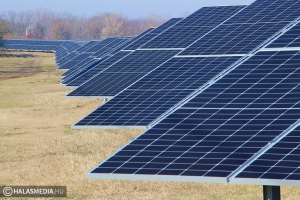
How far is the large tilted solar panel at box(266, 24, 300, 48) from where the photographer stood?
14.5 m

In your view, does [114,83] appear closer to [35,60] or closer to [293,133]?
[293,133]

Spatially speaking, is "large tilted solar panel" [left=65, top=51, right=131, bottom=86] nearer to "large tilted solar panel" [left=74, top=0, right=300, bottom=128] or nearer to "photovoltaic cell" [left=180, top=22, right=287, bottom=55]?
"photovoltaic cell" [left=180, top=22, right=287, bottom=55]

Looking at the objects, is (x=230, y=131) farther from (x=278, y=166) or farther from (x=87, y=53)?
(x=87, y=53)

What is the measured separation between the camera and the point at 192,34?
30.1 meters

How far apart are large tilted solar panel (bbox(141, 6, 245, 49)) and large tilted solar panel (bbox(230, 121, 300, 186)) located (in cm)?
1937

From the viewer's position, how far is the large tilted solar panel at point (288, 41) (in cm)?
1452

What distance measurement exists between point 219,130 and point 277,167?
1.66 metres

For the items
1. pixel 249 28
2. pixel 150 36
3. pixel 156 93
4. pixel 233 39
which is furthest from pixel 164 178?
pixel 150 36

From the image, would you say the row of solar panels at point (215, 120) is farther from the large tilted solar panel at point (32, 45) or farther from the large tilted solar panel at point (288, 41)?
the large tilted solar panel at point (32, 45)

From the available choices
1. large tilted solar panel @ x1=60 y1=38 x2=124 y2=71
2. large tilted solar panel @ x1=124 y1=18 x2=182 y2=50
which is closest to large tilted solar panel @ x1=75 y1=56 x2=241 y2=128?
large tilted solar panel @ x1=124 y1=18 x2=182 y2=50

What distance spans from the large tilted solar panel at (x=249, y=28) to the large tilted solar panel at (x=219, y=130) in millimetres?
8301

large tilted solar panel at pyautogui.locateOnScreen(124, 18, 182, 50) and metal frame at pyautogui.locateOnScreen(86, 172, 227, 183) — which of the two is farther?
large tilted solar panel at pyautogui.locateOnScreen(124, 18, 182, 50)

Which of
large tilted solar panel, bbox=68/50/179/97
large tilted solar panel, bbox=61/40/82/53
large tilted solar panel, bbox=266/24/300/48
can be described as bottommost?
large tilted solar panel, bbox=266/24/300/48

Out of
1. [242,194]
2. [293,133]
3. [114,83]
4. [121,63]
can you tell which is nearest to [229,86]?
[293,133]
